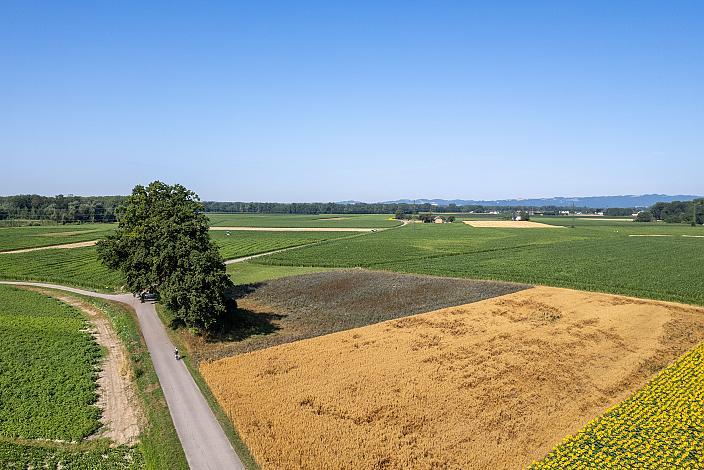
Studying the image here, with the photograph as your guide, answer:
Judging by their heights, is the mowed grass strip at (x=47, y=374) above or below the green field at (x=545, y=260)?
below

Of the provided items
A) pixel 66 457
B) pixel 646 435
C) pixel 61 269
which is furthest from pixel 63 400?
pixel 61 269

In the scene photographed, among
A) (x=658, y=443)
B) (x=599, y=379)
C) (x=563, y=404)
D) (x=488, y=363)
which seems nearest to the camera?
(x=658, y=443)

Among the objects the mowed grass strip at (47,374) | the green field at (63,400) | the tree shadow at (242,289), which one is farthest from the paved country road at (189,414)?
the tree shadow at (242,289)

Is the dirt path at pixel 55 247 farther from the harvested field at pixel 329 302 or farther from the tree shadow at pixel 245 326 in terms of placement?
the tree shadow at pixel 245 326

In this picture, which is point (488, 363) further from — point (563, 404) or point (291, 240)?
point (291, 240)

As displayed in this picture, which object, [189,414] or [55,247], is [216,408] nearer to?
[189,414]

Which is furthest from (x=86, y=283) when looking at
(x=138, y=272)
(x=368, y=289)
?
(x=368, y=289)
